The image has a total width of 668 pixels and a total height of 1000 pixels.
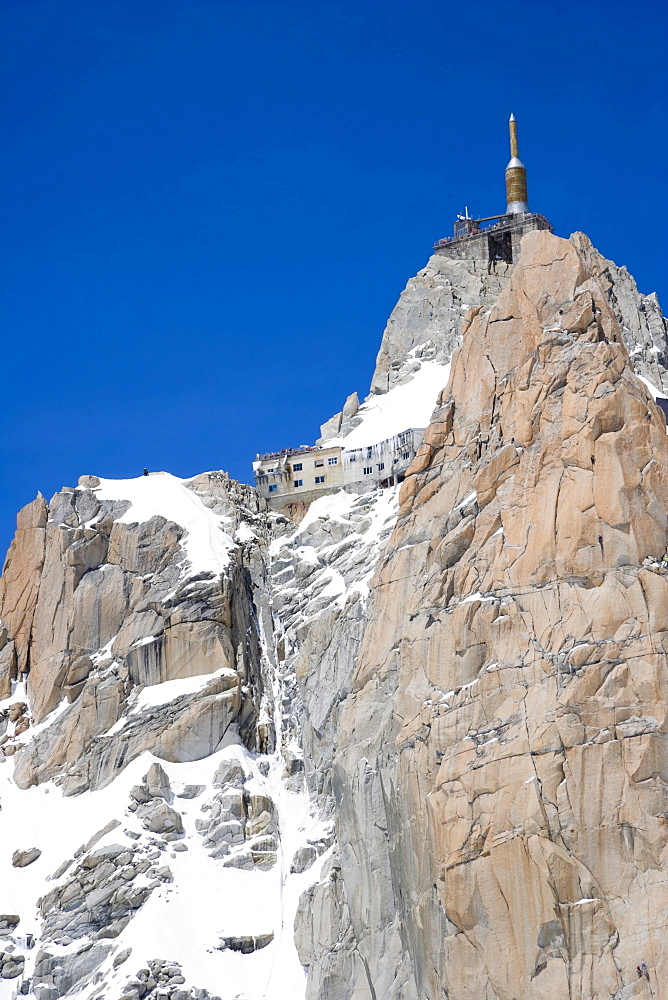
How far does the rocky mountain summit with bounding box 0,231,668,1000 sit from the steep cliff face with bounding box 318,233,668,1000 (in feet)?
0.68

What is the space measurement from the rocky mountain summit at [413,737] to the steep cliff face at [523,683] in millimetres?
207

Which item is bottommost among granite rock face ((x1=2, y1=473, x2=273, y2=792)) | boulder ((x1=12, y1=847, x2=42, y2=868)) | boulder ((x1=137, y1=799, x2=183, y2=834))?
boulder ((x1=12, y1=847, x2=42, y2=868))

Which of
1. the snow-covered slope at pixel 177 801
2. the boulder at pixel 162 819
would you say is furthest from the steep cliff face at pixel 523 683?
the boulder at pixel 162 819

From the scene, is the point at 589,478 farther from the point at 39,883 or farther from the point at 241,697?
the point at 39,883

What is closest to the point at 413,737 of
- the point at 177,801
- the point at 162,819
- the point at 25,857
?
the point at 162,819

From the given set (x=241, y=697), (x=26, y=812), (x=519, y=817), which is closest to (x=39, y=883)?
(x=26, y=812)

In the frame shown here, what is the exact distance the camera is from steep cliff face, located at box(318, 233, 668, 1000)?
492ft

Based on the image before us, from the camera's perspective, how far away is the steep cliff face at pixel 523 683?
492ft

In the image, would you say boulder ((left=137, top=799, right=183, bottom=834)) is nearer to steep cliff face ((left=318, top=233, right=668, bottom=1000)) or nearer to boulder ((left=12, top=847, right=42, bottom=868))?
boulder ((left=12, top=847, right=42, bottom=868))

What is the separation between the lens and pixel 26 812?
189000mm

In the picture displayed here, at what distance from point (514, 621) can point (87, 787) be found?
159 ft

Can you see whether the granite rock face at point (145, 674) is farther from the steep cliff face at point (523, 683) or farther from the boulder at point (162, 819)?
the steep cliff face at point (523, 683)

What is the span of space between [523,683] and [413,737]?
11.3 meters

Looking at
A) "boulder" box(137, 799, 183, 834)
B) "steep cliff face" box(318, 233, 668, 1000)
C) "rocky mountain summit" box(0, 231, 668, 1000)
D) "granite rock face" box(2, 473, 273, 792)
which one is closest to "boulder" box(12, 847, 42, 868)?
"rocky mountain summit" box(0, 231, 668, 1000)
